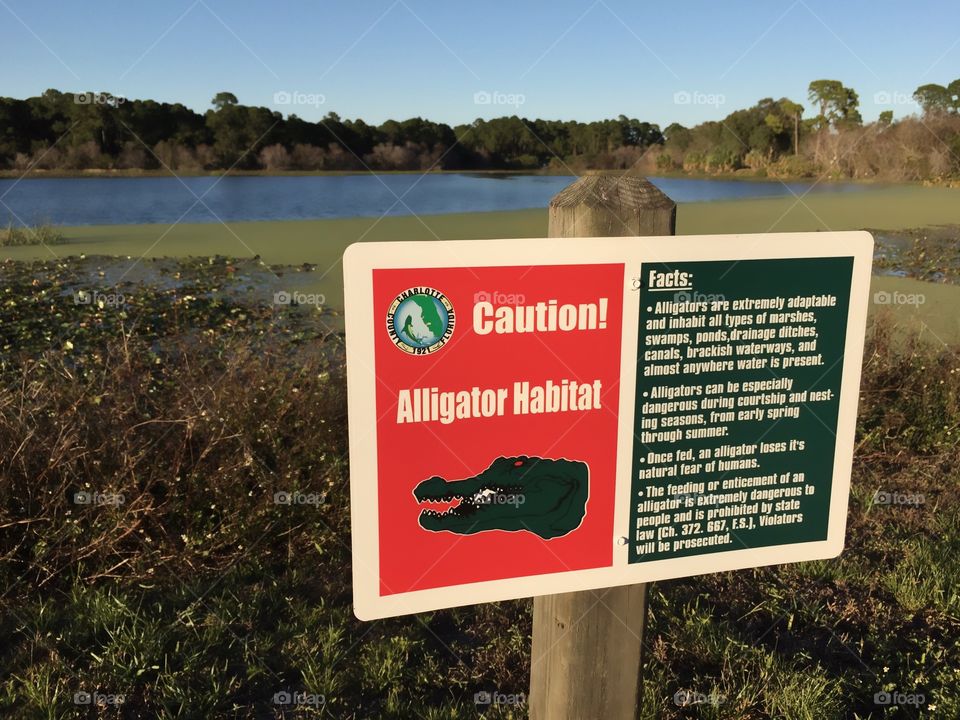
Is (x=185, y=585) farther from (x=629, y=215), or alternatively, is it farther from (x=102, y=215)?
(x=102, y=215)

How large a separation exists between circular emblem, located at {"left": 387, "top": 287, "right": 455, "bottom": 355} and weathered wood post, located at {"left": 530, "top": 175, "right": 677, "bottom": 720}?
1.07ft

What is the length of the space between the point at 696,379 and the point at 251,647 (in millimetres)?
1921

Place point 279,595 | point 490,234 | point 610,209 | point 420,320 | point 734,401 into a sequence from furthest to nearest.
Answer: point 490,234
point 279,595
point 734,401
point 610,209
point 420,320

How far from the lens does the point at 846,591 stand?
3.20 metres

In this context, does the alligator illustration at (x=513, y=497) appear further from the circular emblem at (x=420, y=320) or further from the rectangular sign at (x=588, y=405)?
the circular emblem at (x=420, y=320)

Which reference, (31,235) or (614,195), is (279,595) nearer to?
(614,195)

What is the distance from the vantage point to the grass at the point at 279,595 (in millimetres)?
2498

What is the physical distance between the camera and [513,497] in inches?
64.9

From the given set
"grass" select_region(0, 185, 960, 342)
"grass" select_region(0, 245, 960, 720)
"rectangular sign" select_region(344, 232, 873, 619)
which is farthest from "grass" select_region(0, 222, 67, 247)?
"rectangular sign" select_region(344, 232, 873, 619)

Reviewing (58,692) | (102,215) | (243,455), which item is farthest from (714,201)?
(58,692)

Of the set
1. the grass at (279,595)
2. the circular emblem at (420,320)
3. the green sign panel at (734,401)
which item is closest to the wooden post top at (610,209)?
the green sign panel at (734,401)

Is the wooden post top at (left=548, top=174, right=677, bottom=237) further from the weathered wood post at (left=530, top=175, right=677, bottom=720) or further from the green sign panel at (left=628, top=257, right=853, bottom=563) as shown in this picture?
the green sign panel at (left=628, top=257, right=853, bottom=563)

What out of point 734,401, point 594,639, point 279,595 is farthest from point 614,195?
point 279,595

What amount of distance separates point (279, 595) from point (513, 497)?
184 centimetres
